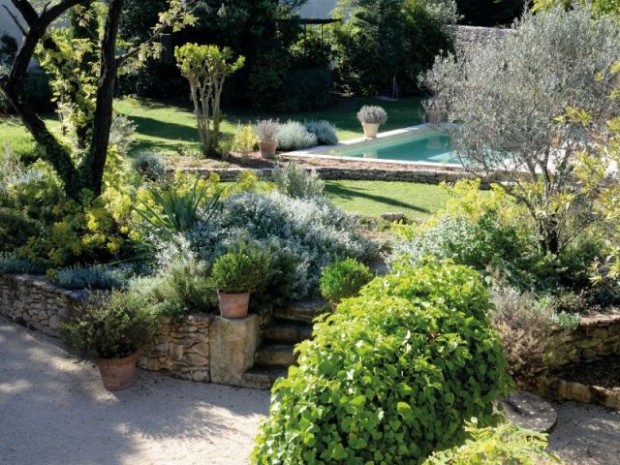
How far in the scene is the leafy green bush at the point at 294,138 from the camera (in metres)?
16.5

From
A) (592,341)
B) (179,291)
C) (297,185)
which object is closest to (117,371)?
(179,291)

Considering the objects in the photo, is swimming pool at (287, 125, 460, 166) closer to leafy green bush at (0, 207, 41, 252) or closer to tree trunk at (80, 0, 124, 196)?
tree trunk at (80, 0, 124, 196)

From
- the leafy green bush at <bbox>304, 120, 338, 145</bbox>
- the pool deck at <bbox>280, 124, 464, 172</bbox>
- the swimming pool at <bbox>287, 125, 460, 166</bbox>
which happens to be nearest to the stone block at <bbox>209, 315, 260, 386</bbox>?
the pool deck at <bbox>280, 124, 464, 172</bbox>

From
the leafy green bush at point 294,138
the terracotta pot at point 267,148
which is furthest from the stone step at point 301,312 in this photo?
the leafy green bush at point 294,138

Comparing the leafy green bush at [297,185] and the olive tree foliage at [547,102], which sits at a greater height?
the olive tree foliage at [547,102]

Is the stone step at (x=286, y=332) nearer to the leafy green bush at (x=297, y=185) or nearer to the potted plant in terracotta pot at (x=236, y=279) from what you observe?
the potted plant in terracotta pot at (x=236, y=279)

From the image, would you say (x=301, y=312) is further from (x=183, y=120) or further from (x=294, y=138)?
(x=183, y=120)

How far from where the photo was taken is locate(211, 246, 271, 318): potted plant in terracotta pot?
6.68 m

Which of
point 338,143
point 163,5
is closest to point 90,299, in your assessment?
point 338,143

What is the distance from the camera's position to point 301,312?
24.0 ft

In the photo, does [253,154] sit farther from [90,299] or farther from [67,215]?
[90,299]

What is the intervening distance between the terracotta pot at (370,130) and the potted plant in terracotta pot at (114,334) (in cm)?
1190

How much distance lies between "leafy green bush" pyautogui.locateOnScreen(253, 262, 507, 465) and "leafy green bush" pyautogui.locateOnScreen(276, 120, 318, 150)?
38.1ft

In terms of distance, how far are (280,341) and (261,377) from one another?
52 cm
